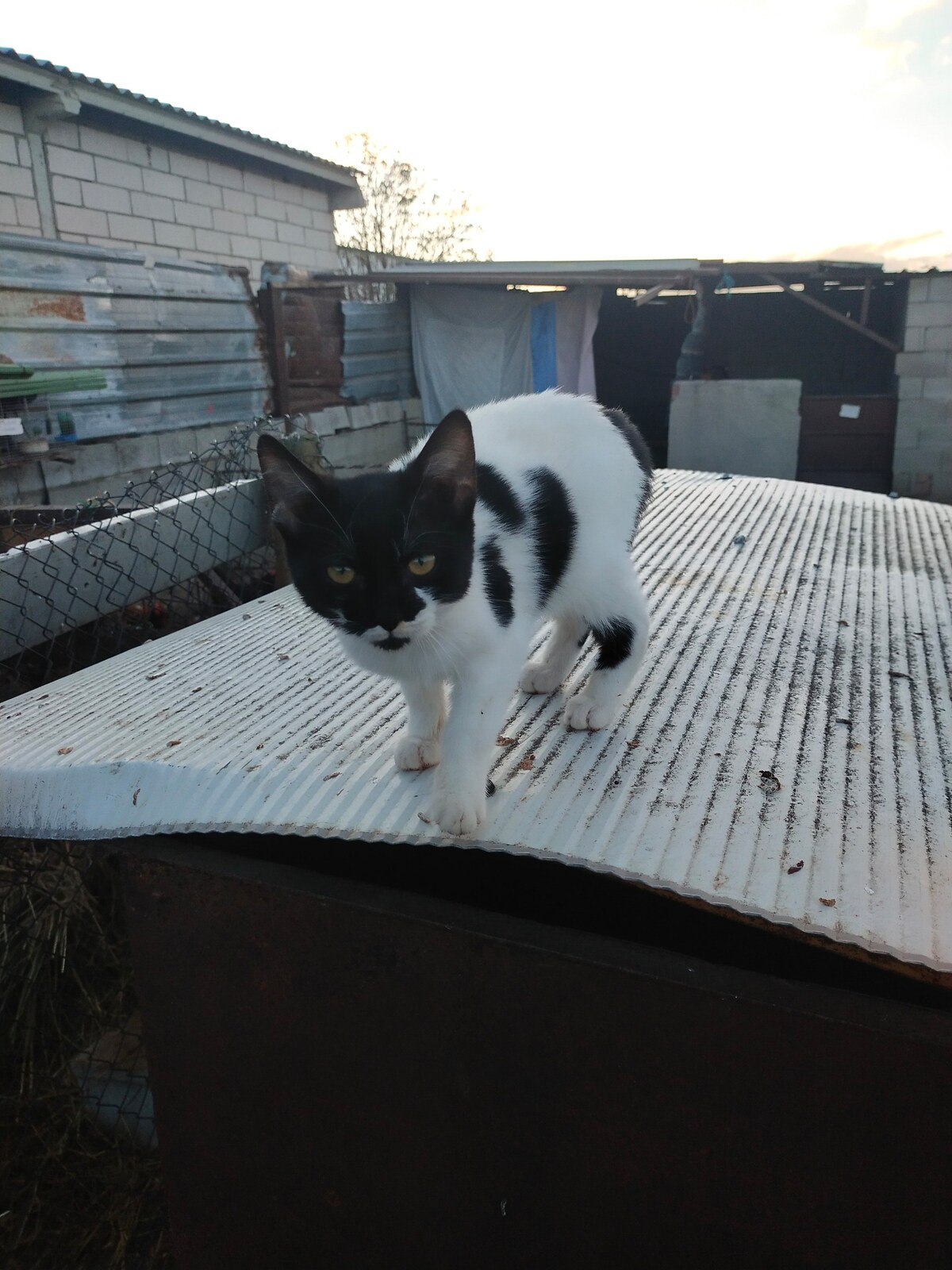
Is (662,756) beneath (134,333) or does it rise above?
beneath

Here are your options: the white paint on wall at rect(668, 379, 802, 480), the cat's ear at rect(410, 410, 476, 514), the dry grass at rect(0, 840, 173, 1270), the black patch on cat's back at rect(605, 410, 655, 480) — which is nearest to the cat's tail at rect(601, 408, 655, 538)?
the black patch on cat's back at rect(605, 410, 655, 480)

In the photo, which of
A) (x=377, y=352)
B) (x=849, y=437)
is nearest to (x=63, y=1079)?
(x=377, y=352)

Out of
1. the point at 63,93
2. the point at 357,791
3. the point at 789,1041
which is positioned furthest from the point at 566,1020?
the point at 63,93

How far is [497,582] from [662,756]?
43cm

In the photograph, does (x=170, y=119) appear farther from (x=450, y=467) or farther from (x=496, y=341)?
(x=450, y=467)

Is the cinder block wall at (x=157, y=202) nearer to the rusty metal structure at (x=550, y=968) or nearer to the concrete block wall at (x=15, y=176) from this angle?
the concrete block wall at (x=15, y=176)

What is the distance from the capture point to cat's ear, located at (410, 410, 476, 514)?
1.31m

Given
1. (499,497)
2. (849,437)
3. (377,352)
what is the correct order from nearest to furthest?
(499,497) → (849,437) → (377,352)

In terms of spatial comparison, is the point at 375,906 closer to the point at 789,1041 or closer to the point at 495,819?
the point at 495,819

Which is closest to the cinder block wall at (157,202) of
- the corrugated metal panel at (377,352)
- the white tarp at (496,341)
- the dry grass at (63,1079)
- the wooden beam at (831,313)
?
the corrugated metal panel at (377,352)

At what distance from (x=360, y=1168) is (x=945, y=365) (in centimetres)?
918

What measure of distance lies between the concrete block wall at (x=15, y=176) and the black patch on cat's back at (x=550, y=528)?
19.9ft

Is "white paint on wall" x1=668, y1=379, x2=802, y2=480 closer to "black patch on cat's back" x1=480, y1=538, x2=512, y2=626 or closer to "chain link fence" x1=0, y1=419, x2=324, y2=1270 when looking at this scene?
"chain link fence" x1=0, y1=419, x2=324, y2=1270

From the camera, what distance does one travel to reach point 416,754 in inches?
58.7
